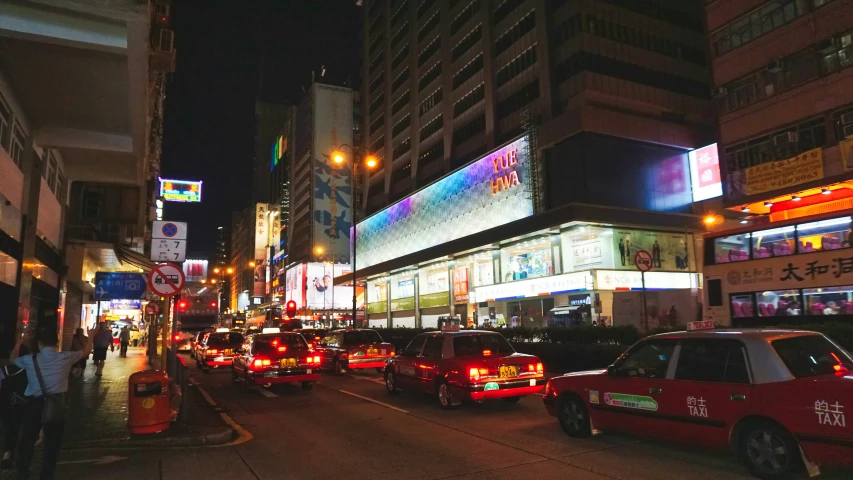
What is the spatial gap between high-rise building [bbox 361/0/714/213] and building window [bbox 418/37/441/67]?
19 cm

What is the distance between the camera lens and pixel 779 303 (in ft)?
49.5

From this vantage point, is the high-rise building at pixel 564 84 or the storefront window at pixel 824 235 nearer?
the storefront window at pixel 824 235

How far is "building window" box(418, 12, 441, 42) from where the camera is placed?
2103 inches

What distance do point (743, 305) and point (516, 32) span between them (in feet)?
94.5

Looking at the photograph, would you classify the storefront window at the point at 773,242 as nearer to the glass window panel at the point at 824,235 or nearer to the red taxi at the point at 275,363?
the glass window panel at the point at 824,235

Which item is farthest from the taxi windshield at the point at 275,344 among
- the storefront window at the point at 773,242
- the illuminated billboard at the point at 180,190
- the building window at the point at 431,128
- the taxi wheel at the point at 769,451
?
the building window at the point at 431,128

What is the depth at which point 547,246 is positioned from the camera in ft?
106

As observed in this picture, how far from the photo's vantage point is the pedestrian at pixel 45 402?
594 cm

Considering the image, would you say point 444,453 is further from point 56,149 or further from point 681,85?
point 681,85

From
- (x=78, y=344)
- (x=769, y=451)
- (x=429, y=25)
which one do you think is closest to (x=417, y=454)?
(x=769, y=451)

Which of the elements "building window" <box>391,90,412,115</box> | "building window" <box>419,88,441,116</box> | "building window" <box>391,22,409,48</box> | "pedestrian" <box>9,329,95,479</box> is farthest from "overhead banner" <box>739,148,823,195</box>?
"building window" <box>391,22,409,48</box>

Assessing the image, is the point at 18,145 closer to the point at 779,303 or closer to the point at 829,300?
the point at 779,303

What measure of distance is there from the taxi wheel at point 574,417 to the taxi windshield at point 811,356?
2.77 m

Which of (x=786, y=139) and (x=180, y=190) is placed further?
(x=180, y=190)
